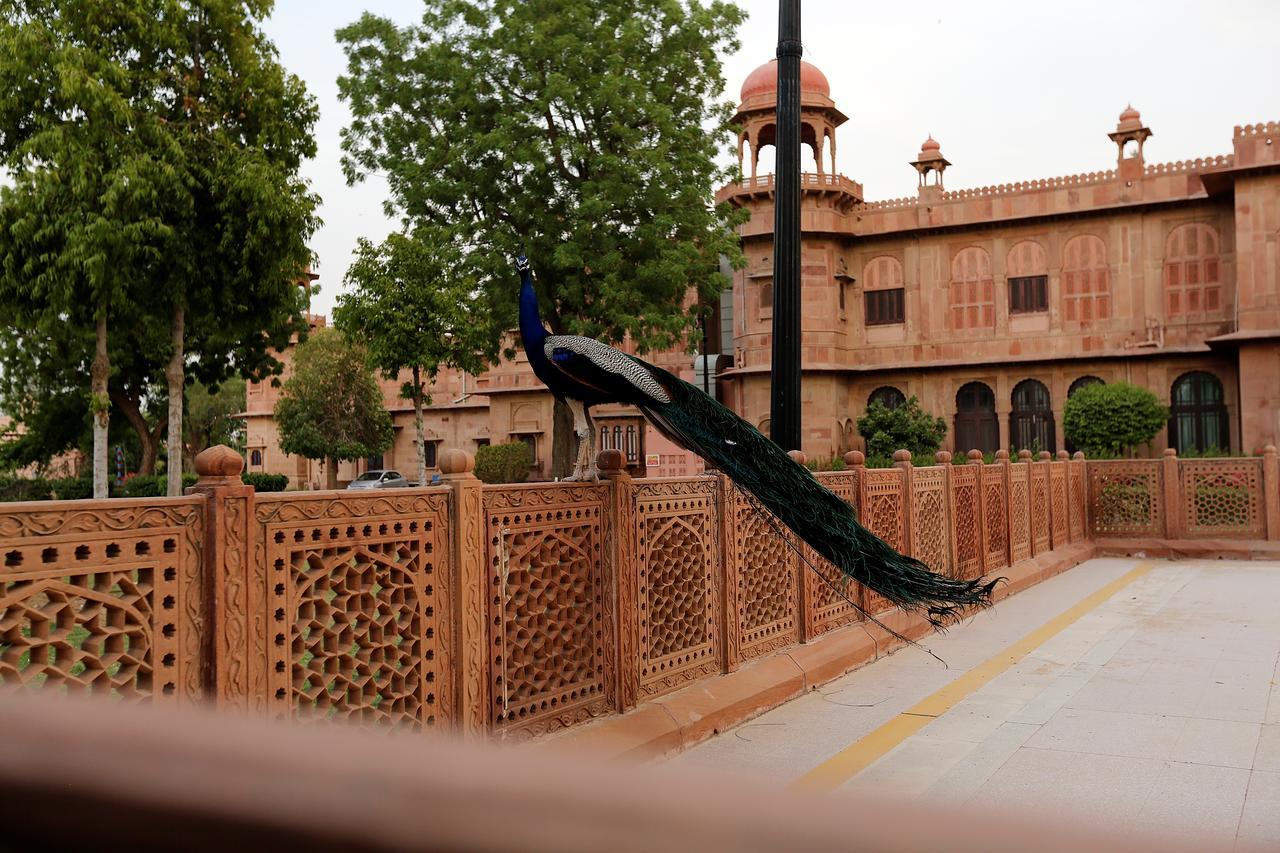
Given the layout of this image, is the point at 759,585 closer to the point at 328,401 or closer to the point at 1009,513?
the point at 1009,513

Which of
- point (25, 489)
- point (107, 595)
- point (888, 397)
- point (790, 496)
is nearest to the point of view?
point (107, 595)

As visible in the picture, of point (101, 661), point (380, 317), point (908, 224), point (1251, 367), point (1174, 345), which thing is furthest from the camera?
point (908, 224)

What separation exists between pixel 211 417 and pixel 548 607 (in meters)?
40.4

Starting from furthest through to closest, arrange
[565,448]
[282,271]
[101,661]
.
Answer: [565,448] → [282,271] → [101,661]

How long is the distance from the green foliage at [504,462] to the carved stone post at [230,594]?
101 ft

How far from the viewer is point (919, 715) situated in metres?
6.45

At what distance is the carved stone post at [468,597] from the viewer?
14.8 feet

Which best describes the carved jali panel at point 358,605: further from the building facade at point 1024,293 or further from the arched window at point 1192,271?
the arched window at point 1192,271

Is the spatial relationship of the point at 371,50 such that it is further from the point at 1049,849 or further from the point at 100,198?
the point at 1049,849

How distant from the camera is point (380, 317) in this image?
24.0 meters

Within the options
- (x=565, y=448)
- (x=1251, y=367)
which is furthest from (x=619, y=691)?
(x=1251, y=367)

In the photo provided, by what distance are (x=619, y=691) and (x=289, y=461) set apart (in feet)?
133

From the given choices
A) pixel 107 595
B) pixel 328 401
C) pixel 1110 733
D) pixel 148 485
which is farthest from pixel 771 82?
pixel 107 595

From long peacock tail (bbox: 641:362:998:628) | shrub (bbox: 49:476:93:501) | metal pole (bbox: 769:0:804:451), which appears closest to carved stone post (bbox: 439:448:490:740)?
long peacock tail (bbox: 641:362:998:628)
